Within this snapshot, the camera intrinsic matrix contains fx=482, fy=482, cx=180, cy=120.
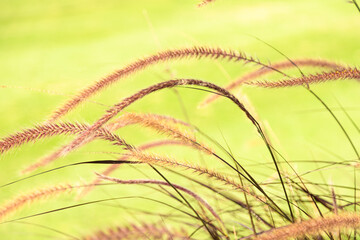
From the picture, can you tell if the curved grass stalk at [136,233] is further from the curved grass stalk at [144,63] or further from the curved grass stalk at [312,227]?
the curved grass stalk at [312,227]

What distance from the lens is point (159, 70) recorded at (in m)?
3.02

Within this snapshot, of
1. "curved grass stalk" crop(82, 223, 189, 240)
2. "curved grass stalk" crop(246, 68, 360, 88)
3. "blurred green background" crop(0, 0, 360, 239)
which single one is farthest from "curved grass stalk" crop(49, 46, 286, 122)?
"blurred green background" crop(0, 0, 360, 239)

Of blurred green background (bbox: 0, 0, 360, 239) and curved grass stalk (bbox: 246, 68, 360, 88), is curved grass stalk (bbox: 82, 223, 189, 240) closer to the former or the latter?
curved grass stalk (bbox: 246, 68, 360, 88)

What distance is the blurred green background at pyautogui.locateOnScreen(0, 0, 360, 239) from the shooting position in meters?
2.29

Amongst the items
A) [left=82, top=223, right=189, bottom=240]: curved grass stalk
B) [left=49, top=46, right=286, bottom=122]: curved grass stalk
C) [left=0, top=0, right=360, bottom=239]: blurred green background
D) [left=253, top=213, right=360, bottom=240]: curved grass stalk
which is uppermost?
[left=0, top=0, right=360, bottom=239]: blurred green background

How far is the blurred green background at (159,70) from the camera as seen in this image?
7.52 feet

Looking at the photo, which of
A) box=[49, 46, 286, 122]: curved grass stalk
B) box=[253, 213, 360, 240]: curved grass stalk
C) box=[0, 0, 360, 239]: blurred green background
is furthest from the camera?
box=[0, 0, 360, 239]: blurred green background

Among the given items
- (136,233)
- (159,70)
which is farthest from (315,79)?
(159,70)

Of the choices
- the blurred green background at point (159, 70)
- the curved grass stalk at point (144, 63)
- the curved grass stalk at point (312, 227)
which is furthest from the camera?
the blurred green background at point (159, 70)

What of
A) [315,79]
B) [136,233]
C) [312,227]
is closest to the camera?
[312,227]

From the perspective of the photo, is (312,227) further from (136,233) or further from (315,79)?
(136,233)

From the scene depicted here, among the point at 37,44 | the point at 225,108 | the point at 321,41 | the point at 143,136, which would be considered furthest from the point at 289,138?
the point at 37,44

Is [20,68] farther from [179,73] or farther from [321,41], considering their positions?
[321,41]

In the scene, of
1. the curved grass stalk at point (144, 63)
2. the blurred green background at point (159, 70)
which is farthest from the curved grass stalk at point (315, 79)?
the blurred green background at point (159, 70)
